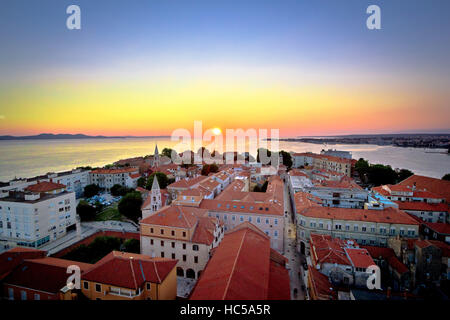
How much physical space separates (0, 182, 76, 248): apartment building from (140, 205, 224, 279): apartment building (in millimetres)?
8600

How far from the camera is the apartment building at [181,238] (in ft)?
43.1

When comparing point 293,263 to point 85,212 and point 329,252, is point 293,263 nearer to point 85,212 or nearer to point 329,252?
point 329,252

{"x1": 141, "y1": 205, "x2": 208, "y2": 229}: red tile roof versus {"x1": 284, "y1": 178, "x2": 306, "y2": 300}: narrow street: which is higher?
{"x1": 141, "y1": 205, "x2": 208, "y2": 229}: red tile roof

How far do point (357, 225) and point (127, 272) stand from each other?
46.5 ft

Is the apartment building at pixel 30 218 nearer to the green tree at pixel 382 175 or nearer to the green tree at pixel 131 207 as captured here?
the green tree at pixel 131 207

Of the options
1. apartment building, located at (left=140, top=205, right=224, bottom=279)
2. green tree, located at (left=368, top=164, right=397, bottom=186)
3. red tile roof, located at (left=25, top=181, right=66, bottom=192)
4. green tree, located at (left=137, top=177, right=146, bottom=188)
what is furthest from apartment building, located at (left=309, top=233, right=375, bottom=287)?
green tree, located at (left=137, top=177, right=146, bottom=188)

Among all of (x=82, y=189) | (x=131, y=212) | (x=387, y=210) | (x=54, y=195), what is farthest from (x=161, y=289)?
(x=82, y=189)

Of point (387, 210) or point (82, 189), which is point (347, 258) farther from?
point (82, 189)

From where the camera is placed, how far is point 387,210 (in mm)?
16281

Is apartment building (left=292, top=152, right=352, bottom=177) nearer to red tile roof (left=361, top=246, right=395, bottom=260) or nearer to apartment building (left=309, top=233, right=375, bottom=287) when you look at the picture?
red tile roof (left=361, top=246, right=395, bottom=260)

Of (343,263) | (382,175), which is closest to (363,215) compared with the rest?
(343,263)

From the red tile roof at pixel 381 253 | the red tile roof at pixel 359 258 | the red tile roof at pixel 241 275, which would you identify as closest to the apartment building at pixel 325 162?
the red tile roof at pixel 381 253

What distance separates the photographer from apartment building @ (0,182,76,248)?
16.3 metres
